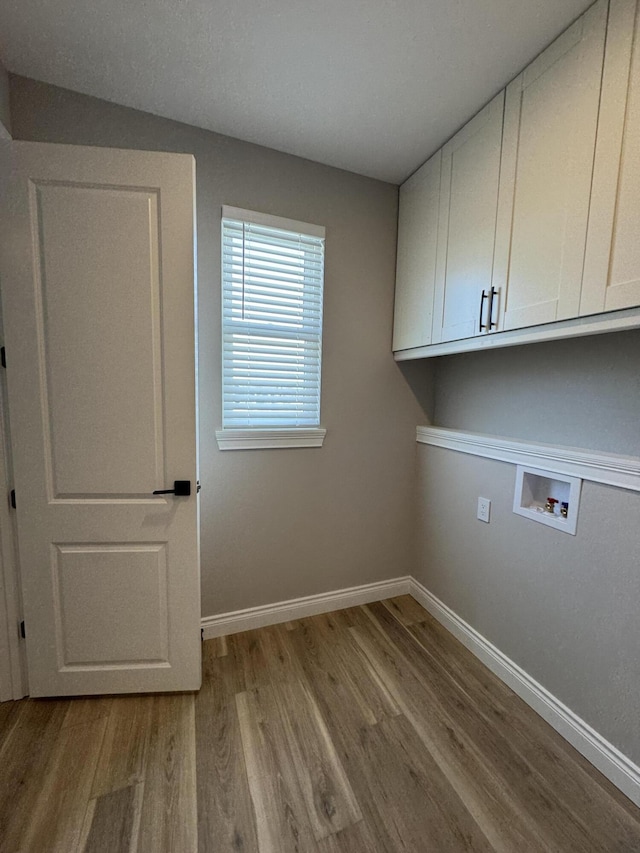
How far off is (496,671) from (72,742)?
1.89 m

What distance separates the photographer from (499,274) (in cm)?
145

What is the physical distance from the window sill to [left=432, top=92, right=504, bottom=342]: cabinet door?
0.86 m

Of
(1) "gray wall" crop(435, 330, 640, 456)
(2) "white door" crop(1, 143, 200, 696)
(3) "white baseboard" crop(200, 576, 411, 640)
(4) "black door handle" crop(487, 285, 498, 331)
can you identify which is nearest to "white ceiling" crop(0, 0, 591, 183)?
(2) "white door" crop(1, 143, 200, 696)

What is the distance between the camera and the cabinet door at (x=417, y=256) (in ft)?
5.98

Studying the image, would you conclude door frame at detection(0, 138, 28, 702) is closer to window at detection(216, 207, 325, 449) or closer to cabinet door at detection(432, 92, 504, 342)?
window at detection(216, 207, 325, 449)

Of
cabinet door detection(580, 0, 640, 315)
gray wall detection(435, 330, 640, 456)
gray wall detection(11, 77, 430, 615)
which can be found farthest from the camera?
gray wall detection(11, 77, 430, 615)

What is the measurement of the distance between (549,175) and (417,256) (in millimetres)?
763

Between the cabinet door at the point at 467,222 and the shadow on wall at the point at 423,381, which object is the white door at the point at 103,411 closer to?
the cabinet door at the point at 467,222

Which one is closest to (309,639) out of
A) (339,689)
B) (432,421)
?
(339,689)

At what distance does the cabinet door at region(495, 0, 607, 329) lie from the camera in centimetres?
112

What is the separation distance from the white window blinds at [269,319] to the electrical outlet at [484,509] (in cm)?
105

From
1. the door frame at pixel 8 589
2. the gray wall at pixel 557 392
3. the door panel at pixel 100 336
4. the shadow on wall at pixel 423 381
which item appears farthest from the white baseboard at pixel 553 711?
the door frame at pixel 8 589

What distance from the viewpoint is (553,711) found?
58.1 inches

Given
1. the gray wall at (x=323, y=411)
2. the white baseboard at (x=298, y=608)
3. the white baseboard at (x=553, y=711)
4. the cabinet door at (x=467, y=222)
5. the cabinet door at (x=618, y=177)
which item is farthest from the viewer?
the white baseboard at (x=298, y=608)
